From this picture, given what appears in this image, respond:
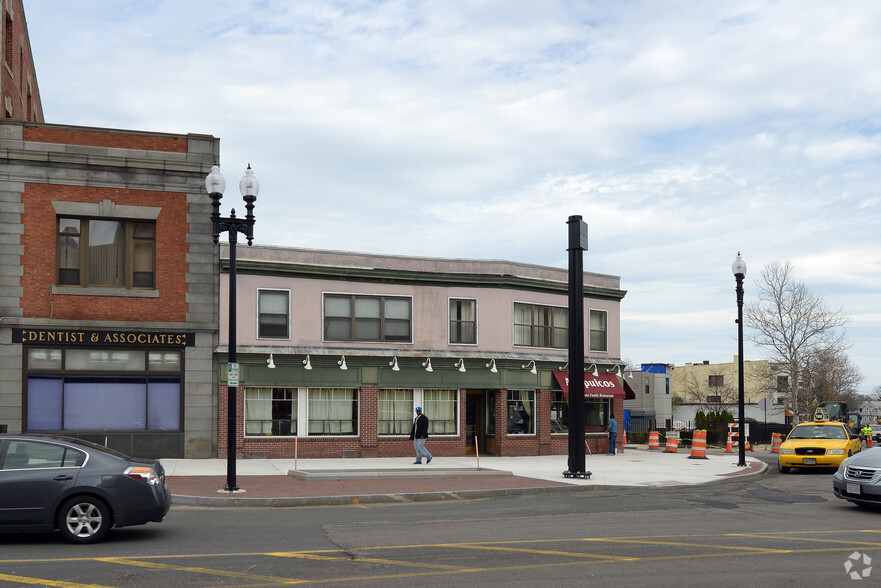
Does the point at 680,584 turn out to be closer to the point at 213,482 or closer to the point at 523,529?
the point at 523,529

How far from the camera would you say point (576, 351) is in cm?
2250

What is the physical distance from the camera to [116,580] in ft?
30.8

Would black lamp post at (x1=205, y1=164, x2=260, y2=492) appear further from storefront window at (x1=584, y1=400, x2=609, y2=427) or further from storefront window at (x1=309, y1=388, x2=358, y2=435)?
storefront window at (x1=584, y1=400, x2=609, y2=427)

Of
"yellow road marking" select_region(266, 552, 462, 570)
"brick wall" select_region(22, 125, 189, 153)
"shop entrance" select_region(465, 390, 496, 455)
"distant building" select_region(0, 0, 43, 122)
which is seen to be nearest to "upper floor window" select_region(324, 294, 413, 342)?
"shop entrance" select_region(465, 390, 496, 455)

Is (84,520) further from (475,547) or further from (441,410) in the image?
(441,410)

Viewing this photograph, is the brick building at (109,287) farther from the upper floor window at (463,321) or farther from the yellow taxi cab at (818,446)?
the yellow taxi cab at (818,446)

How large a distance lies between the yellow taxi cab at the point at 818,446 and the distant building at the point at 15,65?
2810 cm

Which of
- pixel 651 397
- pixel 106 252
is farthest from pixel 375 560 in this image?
pixel 651 397

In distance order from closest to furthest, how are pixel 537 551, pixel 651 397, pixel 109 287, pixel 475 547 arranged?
pixel 537 551
pixel 475 547
pixel 109 287
pixel 651 397

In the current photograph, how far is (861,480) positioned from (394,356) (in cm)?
1686

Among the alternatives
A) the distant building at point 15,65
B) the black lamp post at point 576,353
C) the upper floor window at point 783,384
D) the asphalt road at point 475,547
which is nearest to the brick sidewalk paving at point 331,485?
the black lamp post at point 576,353

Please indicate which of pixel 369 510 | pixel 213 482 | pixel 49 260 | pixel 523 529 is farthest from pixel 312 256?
pixel 523 529

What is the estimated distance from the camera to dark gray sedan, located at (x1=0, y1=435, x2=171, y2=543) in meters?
11.5

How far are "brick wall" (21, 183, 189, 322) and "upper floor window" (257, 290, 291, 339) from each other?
2.51 metres
